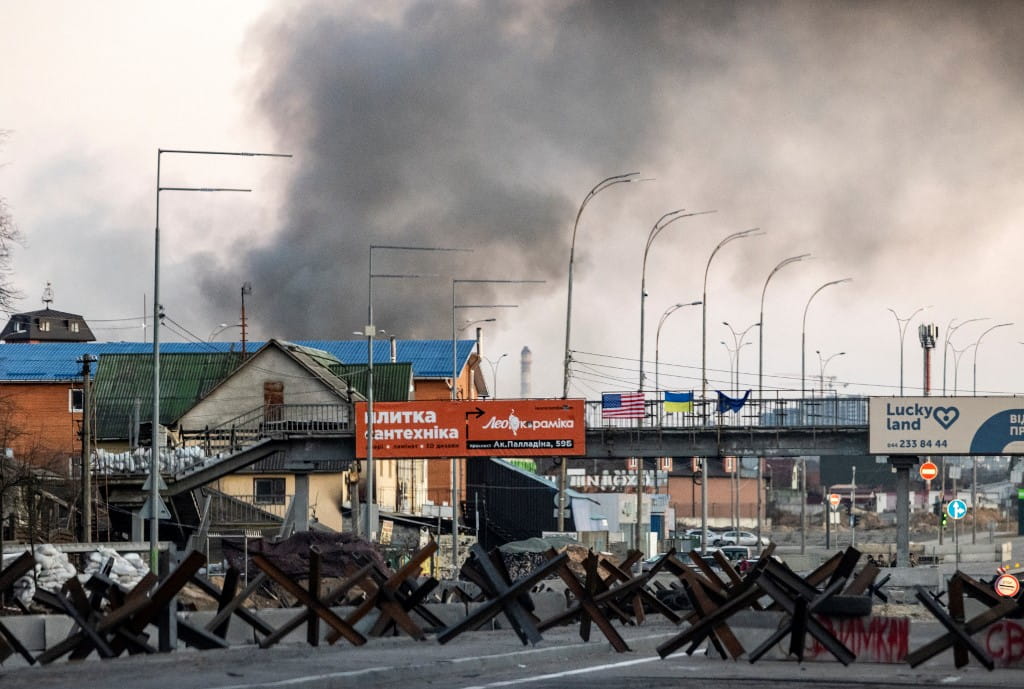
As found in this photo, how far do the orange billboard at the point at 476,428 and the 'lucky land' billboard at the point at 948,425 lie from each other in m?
11.3

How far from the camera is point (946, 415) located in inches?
2405

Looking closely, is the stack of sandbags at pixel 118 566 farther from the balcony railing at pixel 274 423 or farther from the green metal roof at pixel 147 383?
the green metal roof at pixel 147 383

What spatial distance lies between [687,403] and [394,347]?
39.3 metres

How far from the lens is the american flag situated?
2470 inches

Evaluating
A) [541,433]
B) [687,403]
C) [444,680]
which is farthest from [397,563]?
[444,680]

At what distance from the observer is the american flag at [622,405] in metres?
62.8

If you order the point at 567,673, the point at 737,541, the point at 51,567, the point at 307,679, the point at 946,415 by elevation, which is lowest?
the point at 737,541

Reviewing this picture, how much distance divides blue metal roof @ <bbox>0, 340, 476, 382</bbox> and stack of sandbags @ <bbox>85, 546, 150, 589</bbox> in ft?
157

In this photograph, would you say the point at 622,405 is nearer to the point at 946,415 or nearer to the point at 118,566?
the point at 946,415

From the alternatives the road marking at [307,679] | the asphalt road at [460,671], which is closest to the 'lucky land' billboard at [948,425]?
the asphalt road at [460,671]

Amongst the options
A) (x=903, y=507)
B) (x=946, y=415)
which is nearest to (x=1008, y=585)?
(x=946, y=415)

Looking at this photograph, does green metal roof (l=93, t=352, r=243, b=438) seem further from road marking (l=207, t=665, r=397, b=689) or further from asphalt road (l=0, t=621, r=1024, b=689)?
road marking (l=207, t=665, r=397, b=689)

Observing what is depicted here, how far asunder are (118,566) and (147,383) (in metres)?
49.2

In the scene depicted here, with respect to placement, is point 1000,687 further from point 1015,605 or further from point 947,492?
point 947,492
